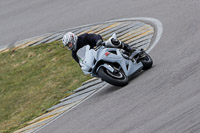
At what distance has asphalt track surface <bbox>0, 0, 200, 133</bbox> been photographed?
754cm

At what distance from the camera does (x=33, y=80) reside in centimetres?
1295

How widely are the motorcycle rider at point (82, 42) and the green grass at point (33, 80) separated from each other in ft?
4.65

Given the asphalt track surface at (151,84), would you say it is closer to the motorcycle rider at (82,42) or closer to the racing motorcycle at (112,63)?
the racing motorcycle at (112,63)

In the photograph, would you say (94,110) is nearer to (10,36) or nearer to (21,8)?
(10,36)

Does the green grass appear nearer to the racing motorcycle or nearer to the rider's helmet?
the rider's helmet

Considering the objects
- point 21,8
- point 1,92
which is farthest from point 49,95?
point 21,8

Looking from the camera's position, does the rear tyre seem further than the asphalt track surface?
Yes

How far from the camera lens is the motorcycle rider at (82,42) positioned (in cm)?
1019

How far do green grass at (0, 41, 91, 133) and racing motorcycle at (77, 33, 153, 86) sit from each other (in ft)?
5.41

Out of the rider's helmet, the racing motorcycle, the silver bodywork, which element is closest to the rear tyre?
the racing motorcycle

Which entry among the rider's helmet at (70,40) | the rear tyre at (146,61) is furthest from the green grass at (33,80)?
the rear tyre at (146,61)

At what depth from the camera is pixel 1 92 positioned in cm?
1284

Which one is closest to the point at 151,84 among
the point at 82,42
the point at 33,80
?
the point at 82,42

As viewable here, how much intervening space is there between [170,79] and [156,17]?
4.87 m
